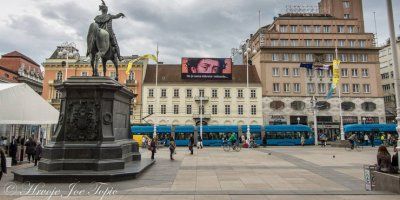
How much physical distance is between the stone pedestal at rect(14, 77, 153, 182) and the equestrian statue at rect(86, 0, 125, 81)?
1.39m

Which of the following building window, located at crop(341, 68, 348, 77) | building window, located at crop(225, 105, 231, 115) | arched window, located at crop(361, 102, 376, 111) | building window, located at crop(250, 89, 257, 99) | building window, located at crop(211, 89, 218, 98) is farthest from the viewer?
building window, located at crop(341, 68, 348, 77)

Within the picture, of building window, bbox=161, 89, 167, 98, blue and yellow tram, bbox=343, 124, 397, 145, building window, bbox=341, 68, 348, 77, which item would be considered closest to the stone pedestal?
blue and yellow tram, bbox=343, 124, 397, 145

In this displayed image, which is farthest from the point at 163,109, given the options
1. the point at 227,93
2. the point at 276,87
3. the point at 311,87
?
the point at 311,87

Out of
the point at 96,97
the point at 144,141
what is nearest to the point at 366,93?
the point at 144,141

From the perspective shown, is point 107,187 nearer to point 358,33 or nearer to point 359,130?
point 359,130

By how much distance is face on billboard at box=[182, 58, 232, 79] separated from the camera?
194ft

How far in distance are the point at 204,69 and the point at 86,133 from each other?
47.6 meters

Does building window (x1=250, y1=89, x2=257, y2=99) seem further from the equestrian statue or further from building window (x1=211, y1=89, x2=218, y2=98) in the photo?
the equestrian statue

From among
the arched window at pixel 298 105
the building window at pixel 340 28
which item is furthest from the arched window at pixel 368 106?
the building window at pixel 340 28

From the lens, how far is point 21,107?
59.4ft

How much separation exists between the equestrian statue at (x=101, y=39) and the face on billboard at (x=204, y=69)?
144ft

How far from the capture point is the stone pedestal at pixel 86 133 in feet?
38.7

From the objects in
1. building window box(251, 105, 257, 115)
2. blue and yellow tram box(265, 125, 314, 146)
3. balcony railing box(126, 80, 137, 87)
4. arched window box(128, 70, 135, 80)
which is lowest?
blue and yellow tram box(265, 125, 314, 146)

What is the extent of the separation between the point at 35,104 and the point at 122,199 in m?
14.0
